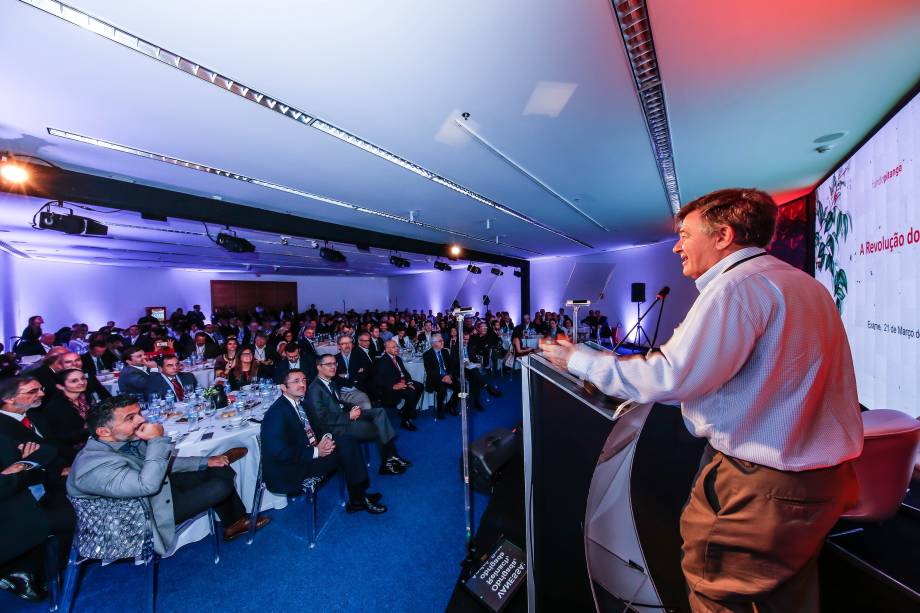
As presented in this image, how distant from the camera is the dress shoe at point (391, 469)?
12.5 feet

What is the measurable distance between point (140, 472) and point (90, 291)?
14.7 m

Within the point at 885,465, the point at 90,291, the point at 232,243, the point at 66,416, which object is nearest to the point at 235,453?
the point at 66,416

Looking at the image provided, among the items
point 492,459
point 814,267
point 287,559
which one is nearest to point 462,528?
point 492,459

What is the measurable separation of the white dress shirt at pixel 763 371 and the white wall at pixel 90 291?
14603 mm

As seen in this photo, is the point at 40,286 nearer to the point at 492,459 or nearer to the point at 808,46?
the point at 492,459

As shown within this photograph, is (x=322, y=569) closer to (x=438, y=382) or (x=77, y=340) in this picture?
(x=438, y=382)

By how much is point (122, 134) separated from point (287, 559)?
13.1 ft

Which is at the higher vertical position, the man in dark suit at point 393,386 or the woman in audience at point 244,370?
the woman in audience at point 244,370

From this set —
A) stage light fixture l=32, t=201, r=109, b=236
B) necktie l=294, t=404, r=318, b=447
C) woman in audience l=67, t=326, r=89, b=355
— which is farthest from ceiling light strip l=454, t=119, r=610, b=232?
woman in audience l=67, t=326, r=89, b=355

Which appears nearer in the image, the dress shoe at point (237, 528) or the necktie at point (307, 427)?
the dress shoe at point (237, 528)

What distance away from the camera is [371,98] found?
2.60 meters

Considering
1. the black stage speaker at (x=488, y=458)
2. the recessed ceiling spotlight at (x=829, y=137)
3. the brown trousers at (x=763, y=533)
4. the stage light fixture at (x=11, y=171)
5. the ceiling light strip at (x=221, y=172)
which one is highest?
the recessed ceiling spotlight at (x=829, y=137)

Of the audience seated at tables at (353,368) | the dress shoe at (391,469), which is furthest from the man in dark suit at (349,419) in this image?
the audience seated at tables at (353,368)

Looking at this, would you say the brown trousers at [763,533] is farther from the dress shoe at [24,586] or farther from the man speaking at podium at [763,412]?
the dress shoe at [24,586]
